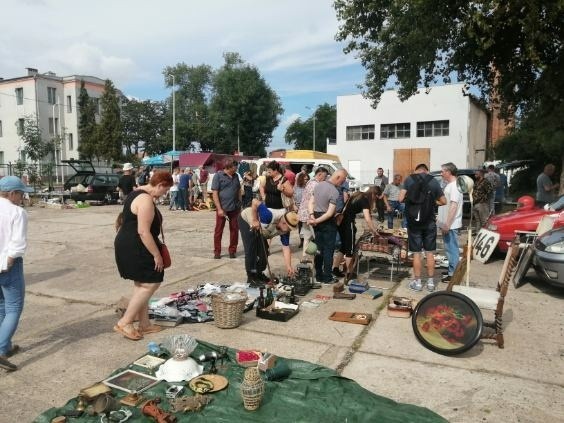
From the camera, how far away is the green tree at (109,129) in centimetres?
4594

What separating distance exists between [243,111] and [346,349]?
48647mm

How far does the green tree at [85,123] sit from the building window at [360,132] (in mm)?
25892

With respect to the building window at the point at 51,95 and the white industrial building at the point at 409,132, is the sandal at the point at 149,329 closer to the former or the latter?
the white industrial building at the point at 409,132

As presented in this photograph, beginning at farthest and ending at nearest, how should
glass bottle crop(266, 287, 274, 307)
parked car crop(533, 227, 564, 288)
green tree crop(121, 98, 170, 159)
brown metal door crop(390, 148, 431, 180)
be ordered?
green tree crop(121, 98, 170, 159) → brown metal door crop(390, 148, 431, 180) → parked car crop(533, 227, 564, 288) → glass bottle crop(266, 287, 274, 307)

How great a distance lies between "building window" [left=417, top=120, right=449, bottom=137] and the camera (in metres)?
35.1

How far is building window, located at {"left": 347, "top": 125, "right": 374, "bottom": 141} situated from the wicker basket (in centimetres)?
3473

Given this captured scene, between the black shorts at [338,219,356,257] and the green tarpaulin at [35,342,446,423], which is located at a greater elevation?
the black shorts at [338,219,356,257]

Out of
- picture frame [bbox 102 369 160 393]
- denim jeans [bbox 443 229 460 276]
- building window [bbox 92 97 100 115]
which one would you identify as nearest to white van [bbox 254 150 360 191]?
denim jeans [bbox 443 229 460 276]

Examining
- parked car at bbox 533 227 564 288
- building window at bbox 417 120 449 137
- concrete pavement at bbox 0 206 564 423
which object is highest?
building window at bbox 417 120 449 137

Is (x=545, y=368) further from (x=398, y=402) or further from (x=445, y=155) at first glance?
(x=445, y=155)

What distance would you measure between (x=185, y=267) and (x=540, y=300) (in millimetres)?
5688

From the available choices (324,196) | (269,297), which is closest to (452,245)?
(324,196)

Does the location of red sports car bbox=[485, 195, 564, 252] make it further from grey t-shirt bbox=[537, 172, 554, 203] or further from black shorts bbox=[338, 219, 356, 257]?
grey t-shirt bbox=[537, 172, 554, 203]

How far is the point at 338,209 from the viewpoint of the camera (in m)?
6.94
